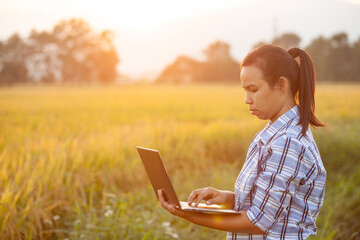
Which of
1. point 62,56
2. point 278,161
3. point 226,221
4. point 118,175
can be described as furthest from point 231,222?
point 62,56

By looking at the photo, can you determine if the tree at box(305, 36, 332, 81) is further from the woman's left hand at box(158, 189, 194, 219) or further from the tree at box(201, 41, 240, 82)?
the woman's left hand at box(158, 189, 194, 219)

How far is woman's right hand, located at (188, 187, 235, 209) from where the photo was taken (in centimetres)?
146

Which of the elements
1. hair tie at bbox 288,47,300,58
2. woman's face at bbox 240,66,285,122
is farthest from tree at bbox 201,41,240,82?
woman's face at bbox 240,66,285,122

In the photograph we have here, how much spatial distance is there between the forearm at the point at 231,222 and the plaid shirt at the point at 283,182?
0.03 m

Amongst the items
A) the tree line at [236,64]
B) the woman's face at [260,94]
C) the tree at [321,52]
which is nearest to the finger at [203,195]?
the woman's face at [260,94]

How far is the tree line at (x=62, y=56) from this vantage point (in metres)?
15.9

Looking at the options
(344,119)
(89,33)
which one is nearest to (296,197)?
(344,119)

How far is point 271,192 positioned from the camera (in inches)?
48.6

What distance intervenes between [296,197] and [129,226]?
156 centimetres

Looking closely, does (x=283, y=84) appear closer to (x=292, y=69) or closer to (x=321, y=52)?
(x=292, y=69)

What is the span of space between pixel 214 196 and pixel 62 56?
919 inches

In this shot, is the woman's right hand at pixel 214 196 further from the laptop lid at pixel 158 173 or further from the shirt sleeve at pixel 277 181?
the shirt sleeve at pixel 277 181

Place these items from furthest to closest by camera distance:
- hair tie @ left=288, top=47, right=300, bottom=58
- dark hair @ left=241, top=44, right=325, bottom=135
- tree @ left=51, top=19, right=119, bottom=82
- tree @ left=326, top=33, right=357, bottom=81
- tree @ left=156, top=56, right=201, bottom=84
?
1. tree @ left=156, top=56, right=201, bottom=84
2. tree @ left=326, top=33, right=357, bottom=81
3. tree @ left=51, top=19, right=119, bottom=82
4. hair tie @ left=288, top=47, right=300, bottom=58
5. dark hair @ left=241, top=44, right=325, bottom=135

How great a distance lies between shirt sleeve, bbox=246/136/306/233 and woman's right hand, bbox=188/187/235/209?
0.23 m
